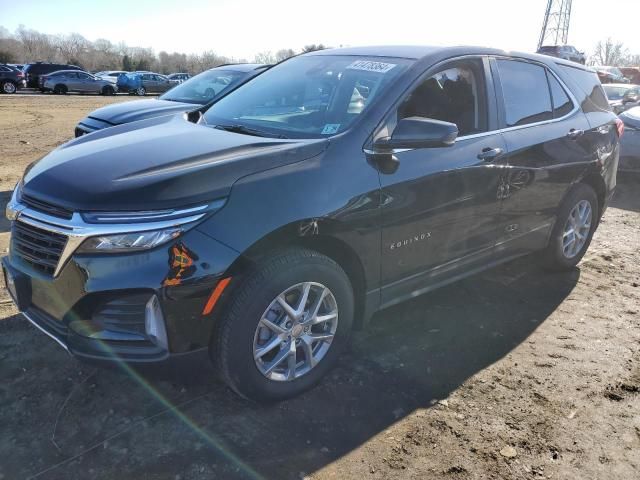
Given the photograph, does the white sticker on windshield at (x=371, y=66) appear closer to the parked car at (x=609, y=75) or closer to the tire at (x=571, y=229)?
the tire at (x=571, y=229)

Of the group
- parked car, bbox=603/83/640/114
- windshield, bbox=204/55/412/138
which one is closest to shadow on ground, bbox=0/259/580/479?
windshield, bbox=204/55/412/138

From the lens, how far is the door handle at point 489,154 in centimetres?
346

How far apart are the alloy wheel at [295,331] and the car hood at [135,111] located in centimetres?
426

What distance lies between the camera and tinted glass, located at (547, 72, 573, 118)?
4.27m

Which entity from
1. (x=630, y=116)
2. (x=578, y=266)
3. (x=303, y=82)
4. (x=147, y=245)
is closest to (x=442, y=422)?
(x=147, y=245)

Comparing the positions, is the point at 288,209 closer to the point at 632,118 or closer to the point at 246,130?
the point at 246,130

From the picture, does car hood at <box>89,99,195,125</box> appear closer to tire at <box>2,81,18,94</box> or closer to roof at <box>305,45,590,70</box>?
roof at <box>305,45,590,70</box>

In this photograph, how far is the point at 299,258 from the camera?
2648 mm

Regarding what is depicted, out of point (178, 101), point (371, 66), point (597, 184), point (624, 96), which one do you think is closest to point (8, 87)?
point (178, 101)

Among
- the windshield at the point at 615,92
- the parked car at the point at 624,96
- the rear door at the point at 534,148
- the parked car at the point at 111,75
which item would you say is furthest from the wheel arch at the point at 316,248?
the parked car at the point at 111,75

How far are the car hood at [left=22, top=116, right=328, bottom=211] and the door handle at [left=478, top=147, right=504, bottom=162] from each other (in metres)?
1.20

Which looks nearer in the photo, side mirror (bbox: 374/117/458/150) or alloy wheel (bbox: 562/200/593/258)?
side mirror (bbox: 374/117/458/150)

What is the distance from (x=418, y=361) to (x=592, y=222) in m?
2.57

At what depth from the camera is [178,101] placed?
25.5ft
